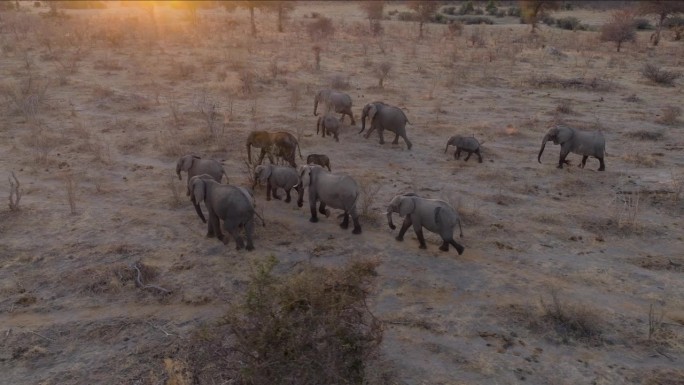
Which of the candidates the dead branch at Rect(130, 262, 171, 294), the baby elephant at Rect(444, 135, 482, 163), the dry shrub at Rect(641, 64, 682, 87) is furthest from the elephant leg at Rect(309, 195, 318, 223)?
the dry shrub at Rect(641, 64, 682, 87)

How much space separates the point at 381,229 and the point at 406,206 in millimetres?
927

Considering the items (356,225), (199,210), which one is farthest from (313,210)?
(199,210)

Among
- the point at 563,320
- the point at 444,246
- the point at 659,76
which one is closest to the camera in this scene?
the point at 563,320

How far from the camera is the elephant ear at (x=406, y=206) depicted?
810 centimetres

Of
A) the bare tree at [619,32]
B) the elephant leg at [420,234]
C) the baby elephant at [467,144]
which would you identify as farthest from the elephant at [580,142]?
the bare tree at [619,32]

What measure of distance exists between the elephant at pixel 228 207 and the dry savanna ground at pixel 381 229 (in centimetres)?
27

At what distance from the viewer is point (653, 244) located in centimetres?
863

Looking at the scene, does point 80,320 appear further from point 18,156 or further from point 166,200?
point 18,156

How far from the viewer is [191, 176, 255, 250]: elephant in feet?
25.9

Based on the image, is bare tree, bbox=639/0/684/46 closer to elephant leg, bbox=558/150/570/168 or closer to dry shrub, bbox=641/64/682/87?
dry shrub, bbox=641/64/682/87

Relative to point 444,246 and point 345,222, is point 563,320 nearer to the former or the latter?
point 444,246

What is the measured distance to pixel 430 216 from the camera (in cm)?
795

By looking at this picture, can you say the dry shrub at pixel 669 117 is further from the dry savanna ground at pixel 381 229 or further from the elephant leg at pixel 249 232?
the elephant leg at pixel 249 232

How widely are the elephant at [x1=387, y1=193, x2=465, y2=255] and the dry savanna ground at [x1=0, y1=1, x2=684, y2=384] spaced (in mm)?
291
